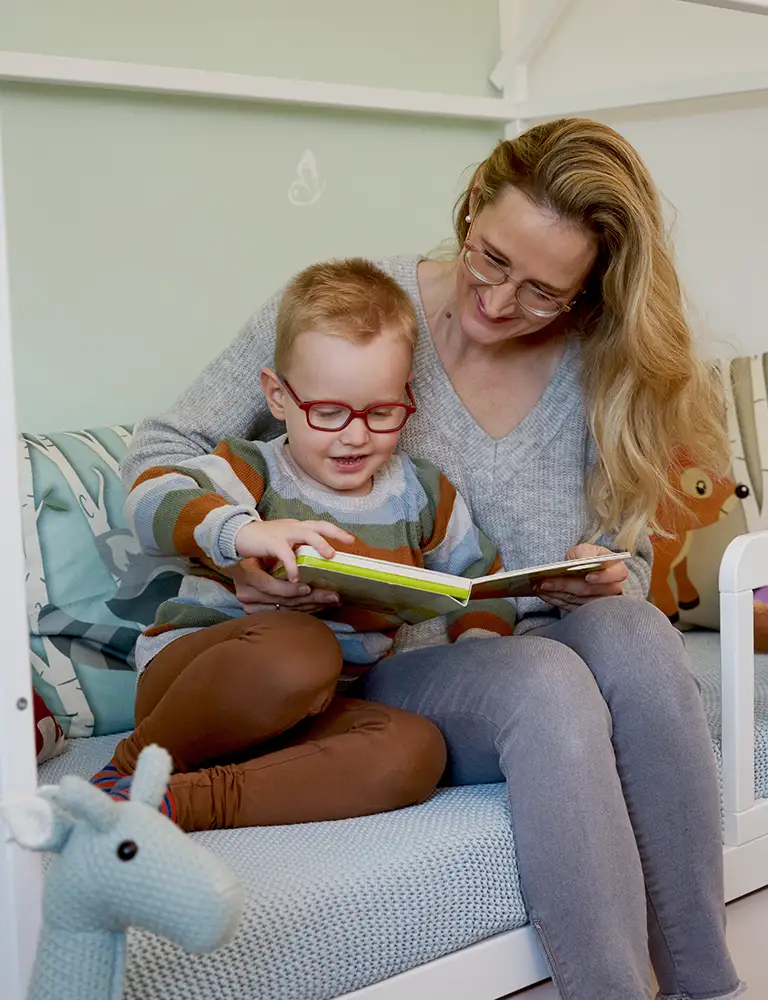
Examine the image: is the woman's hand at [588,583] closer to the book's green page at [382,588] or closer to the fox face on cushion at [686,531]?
the book's green page at [382,588]

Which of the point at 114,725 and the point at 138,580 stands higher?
the point at 138,580

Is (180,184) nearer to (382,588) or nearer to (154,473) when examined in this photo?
(154,473)

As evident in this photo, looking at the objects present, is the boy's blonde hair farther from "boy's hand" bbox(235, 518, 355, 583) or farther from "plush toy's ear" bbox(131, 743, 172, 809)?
"plush toy's ear" bbox(131, 743, 172, 809)

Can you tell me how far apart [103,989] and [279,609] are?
1.48 feet

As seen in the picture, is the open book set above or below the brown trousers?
above

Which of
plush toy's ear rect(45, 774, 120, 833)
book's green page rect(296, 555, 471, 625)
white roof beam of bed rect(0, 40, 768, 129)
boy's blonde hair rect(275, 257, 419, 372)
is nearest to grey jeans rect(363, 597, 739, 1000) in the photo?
book's green page rect(296, 555, 471, 625)

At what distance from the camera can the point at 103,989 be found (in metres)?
0.73

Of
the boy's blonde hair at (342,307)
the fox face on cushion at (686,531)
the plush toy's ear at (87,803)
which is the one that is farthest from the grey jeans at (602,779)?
the fox face on cushion at (686,531)

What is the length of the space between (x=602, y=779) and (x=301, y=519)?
40 cm

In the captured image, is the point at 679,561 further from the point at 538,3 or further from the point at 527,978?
the point at 538,3

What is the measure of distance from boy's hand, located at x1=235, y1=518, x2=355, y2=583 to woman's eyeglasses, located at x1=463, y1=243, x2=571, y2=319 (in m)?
0.42

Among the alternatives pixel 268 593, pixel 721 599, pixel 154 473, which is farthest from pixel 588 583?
pixel 154 473

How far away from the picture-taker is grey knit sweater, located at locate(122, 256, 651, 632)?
1336 mm

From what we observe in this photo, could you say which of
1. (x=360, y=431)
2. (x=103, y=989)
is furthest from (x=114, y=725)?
(x=103, y=989)
